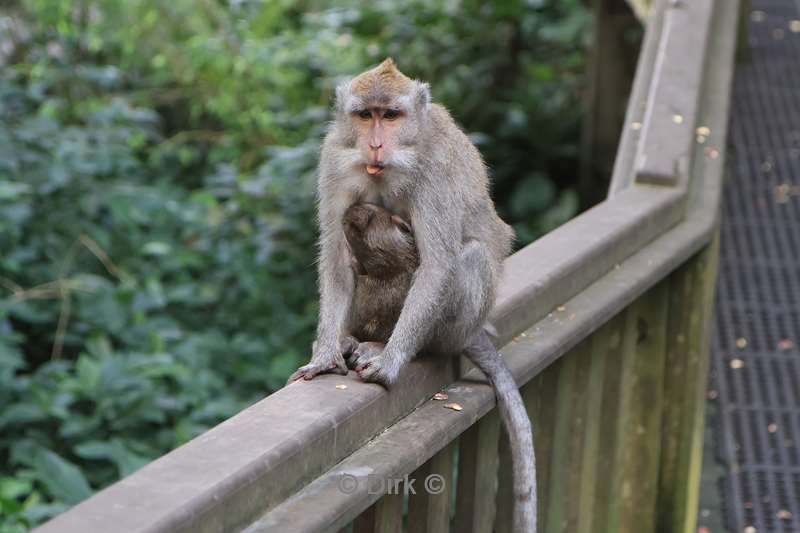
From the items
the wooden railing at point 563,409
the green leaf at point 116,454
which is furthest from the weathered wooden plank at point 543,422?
the green leaf at point 116,454

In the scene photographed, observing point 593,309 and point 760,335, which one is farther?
point 760,335

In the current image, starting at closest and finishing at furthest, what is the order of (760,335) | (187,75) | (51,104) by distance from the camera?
(760,335) → (51,104) → (187,75)

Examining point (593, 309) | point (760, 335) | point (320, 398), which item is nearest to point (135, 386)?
point (760, 335)

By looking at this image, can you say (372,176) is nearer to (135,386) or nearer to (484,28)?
(135,386)

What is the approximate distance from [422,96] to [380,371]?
→ 0.90 meters

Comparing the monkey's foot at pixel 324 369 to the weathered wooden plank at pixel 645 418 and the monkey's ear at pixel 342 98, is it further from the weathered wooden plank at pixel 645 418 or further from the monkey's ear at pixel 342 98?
the weathered wooden plank at pixel 645 418

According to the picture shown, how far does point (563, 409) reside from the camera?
8.80ft

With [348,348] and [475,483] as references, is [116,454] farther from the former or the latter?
[475,483]

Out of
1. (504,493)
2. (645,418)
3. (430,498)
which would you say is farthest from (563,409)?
(430,498)

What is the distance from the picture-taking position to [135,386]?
4.91 m

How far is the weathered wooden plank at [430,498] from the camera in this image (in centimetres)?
207

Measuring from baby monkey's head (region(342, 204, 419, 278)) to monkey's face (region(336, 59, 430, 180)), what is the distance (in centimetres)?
9

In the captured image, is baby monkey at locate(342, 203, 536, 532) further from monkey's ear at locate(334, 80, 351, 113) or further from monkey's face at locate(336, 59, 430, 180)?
monkey's ear at locate(334, 80, 351, 113)

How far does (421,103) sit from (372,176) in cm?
20
